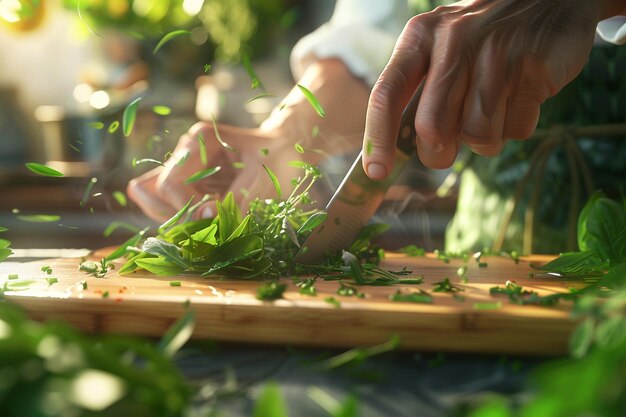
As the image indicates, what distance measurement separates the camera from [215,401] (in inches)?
17.3

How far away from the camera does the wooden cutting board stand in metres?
0.58

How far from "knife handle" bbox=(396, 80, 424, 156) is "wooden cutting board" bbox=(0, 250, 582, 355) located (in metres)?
0.24

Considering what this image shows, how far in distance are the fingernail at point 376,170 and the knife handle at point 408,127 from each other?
0.09 m

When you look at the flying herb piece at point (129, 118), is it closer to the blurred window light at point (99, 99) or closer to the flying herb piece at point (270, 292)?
the flying herb piece at point (270, 292)

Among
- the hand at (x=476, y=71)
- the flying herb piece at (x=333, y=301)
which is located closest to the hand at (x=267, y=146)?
the hand at (x=476, y=71)

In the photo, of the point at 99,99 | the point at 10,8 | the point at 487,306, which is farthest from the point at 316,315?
the point at 99,99

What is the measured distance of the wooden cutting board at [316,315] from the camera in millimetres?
584

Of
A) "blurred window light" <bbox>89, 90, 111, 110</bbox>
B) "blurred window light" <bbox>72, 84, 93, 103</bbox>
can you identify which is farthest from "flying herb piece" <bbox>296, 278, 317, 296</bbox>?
"blurred window light" <bbox>72, 84, 93, 103</bbox>

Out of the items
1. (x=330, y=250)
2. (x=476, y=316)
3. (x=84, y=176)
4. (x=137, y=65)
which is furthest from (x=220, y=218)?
(x=137, y=65)

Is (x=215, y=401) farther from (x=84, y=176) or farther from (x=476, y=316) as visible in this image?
(x=84, y=176)

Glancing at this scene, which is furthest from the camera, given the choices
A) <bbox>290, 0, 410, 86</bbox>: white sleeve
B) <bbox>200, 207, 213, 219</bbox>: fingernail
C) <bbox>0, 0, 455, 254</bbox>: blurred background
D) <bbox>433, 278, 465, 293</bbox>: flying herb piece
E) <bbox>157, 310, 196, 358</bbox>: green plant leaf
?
<bbox>0, 0, 455, 254</bbox>: blurred background

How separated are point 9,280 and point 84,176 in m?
1.72

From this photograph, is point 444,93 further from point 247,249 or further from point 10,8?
point 10,8

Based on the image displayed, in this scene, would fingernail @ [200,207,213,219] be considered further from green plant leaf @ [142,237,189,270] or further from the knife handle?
the knife handle
